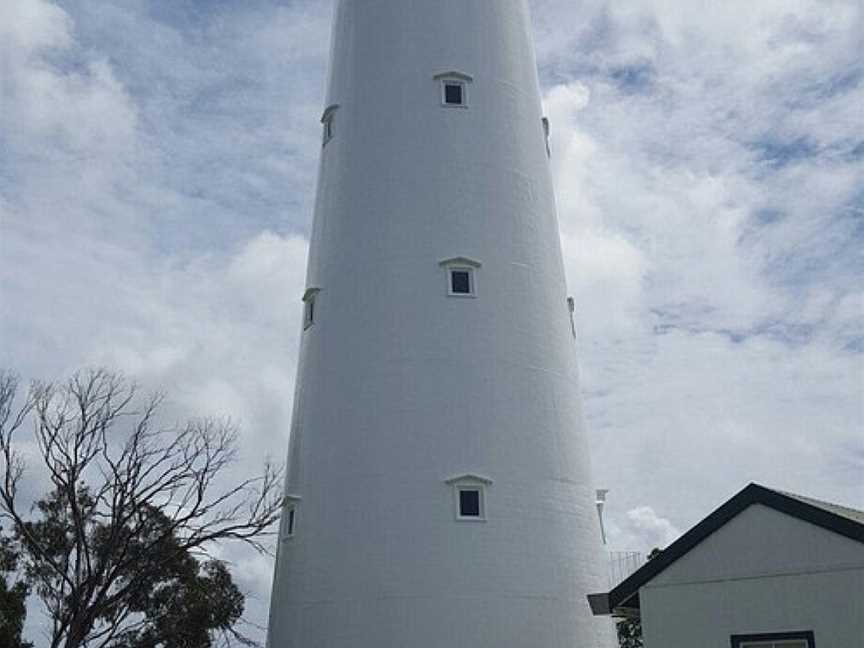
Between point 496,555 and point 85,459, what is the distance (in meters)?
9.25

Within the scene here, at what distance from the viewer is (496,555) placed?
17531mm

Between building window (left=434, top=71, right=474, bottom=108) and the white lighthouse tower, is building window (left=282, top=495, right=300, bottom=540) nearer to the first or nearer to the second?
the white lighthouse tower

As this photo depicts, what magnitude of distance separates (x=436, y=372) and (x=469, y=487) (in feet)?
7.12

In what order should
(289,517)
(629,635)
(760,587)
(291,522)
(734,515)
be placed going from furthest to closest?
(629,635)
(289,517)
(291,522)
(734,515)
(760,587)

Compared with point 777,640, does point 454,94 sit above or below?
above

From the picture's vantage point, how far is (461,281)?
63.7 feet

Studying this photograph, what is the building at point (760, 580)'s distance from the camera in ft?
43.6

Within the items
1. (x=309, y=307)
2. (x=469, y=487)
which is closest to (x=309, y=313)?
(x=309, y=307)

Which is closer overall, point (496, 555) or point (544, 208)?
point (496, 555)

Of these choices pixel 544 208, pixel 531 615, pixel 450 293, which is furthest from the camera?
pixel 544 208

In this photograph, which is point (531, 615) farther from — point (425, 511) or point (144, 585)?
point (144, 585)

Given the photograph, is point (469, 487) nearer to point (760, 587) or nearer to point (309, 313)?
point (309, 313)

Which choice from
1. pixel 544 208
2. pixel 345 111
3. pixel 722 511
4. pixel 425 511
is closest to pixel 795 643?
pixel 722 511

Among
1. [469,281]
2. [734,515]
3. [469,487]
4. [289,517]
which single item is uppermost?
[469,281]
